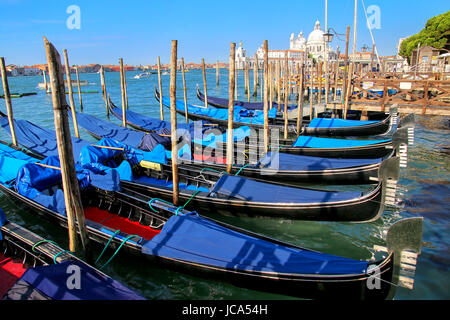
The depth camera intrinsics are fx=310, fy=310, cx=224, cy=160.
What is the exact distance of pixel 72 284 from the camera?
2.87 meters

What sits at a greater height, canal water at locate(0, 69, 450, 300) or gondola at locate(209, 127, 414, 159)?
gondola at locate(209, 127, 414, 159)

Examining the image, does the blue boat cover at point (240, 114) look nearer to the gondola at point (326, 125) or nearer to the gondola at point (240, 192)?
the gondola at point (326, 125)

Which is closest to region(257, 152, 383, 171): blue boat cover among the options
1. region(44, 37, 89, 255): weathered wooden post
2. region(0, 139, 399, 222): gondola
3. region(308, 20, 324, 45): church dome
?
region(0, 139, 399, 222): gondola

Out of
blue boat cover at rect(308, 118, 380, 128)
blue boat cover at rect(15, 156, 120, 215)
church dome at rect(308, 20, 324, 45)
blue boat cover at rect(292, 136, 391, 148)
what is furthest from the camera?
church dome at rect(308, 20, 324, 45)

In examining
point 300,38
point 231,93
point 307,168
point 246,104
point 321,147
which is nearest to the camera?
point 231,93

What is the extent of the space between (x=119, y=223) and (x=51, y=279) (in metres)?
2.30

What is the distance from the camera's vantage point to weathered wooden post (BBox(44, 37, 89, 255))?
3262mm

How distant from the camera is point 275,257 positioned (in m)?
3.62

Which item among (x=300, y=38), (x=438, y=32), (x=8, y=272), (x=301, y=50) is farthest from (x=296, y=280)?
(x=300, y=38)

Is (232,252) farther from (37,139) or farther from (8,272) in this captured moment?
(37,139)

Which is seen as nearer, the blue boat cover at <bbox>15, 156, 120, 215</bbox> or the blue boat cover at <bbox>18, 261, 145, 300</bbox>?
the blue boat cover at <bbox>18, 261, 145, 300</bbox>

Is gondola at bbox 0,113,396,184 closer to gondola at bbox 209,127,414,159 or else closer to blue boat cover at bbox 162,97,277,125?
gondola at bbox 209,127,414,159

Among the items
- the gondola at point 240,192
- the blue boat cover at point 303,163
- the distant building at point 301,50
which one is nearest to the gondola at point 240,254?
the gondola at point 240,192
